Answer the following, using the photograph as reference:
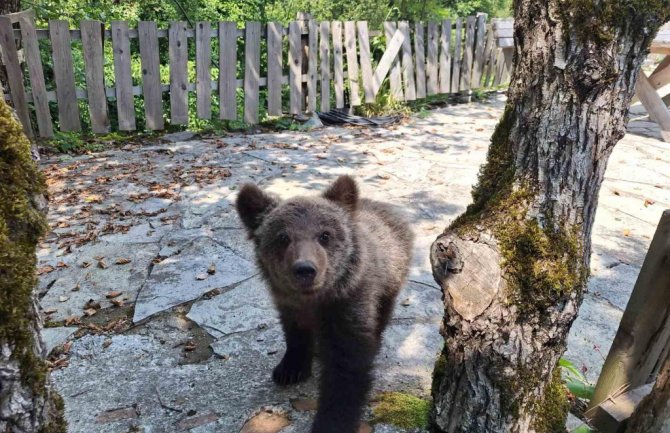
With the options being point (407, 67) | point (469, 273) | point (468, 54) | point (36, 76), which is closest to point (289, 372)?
point (469, 273)

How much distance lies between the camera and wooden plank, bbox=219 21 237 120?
9469 millimetres

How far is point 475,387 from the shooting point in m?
2.54

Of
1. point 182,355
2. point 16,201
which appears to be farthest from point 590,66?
point 182,355

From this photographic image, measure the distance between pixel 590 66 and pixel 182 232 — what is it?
4.31 m

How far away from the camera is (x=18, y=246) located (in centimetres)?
191

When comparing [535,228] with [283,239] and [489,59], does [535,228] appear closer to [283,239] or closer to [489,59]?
[283,239]

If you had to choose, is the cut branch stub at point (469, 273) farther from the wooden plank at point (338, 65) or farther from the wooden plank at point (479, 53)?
the wooden plank at point (479, 53)

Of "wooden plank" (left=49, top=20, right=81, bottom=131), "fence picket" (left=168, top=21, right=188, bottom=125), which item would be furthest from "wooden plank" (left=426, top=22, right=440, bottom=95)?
"wooden plank" (left=49, top=20, right=81, bottom=131)

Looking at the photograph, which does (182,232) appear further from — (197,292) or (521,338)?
(521,338)

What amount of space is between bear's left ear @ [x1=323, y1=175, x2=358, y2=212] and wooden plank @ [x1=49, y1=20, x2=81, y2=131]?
685 centimetres

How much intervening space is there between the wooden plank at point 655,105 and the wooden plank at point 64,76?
32.1 feet

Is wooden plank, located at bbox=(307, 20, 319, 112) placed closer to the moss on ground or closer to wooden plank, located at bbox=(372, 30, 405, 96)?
wooden plank, located at bbox=(372, 30, 405, 96)

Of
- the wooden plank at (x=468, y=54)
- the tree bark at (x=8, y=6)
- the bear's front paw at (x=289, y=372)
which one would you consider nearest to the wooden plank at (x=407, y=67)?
the wooden plank at (x=468, y=54)

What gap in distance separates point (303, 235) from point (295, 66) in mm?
7923
